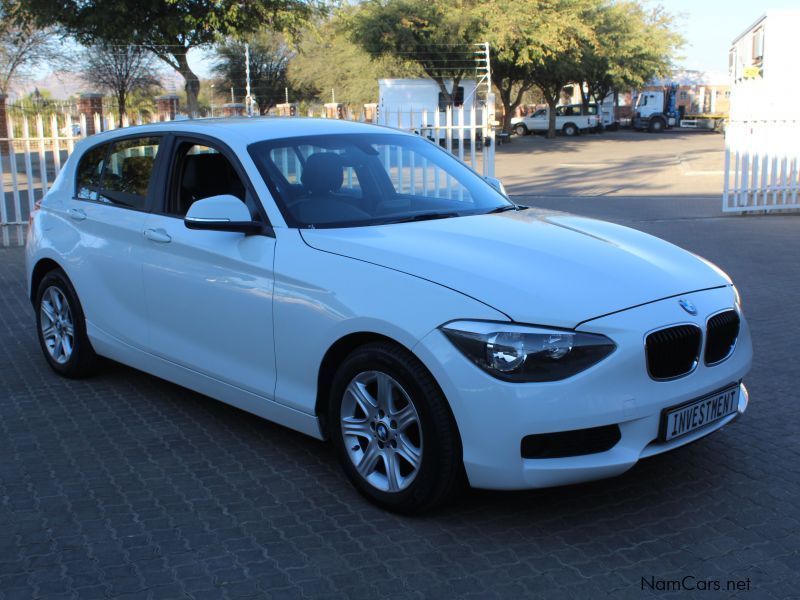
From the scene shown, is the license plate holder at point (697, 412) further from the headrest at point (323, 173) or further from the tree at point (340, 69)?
the tree at point (340, 69)

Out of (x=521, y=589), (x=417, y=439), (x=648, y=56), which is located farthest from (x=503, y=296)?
(x=648, y=56)

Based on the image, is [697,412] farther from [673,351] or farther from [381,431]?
[381,431]

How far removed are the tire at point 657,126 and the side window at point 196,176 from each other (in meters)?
62.7

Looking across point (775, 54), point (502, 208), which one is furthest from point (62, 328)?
point (775, 54)

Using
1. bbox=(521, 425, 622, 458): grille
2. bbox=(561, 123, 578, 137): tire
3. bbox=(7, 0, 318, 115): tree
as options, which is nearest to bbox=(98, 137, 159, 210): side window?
bbox=(521, 425, 622, 458): grille

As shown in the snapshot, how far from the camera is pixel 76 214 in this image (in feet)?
18.9

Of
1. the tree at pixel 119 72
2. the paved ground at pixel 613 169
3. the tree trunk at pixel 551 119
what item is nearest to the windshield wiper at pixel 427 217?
the paved ground at pixel 613 169

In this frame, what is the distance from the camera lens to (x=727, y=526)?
3.73 meters

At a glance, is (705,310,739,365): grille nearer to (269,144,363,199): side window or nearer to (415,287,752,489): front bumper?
(415,287,752,489): front bumper

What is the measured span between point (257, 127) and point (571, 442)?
2.58m

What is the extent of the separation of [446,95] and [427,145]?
3917 centimetres

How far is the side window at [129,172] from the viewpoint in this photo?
532 cm

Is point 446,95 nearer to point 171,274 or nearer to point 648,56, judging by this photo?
point 648,56

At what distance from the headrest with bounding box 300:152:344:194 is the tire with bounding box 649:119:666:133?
206 ft
